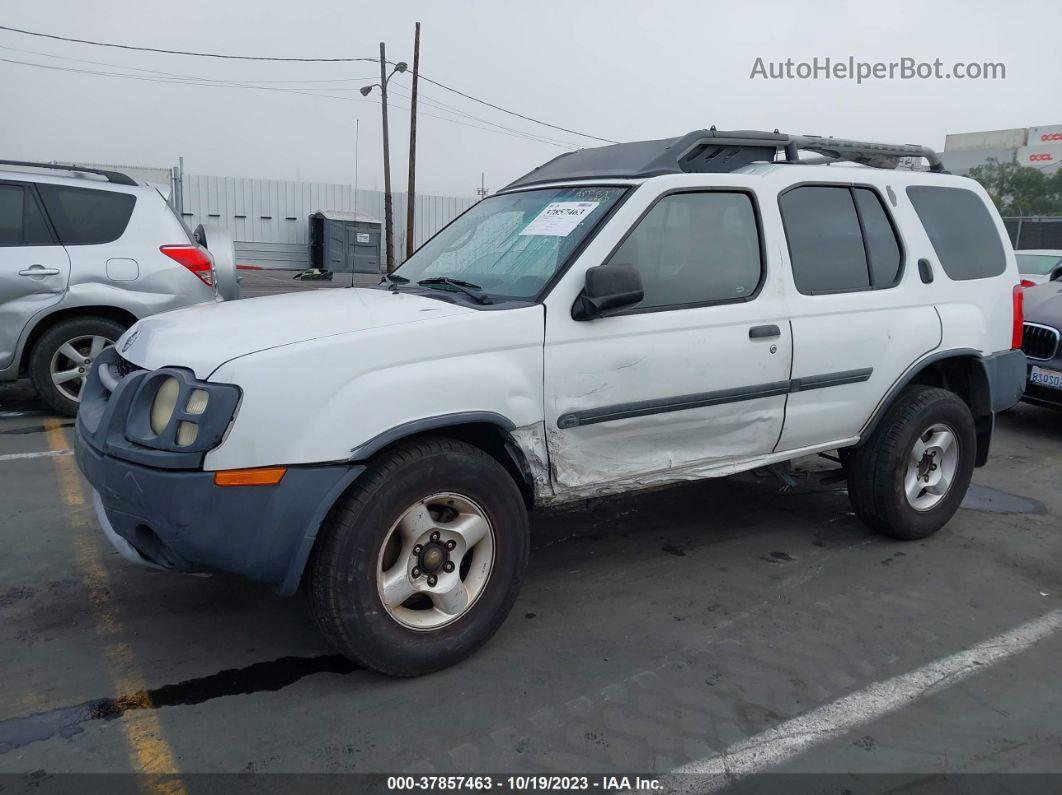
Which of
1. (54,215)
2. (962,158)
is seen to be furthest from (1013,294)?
(962,158)

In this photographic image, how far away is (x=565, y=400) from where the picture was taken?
10.8ft

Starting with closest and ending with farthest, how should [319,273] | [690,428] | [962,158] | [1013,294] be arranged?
[690,428] < [1013,294] < [319,273] < [962,158]

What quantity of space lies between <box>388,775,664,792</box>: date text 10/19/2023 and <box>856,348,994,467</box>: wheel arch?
250 centimetres

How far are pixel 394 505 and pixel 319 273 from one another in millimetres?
28193

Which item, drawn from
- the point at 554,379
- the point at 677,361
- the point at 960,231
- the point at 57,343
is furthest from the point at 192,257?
the point at 960,231

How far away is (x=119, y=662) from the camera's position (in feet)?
10.3

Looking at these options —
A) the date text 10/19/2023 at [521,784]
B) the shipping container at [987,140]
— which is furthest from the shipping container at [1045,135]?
the date text 10/19/2023 at [521,784]

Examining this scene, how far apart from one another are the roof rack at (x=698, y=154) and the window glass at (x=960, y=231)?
1.12 feet

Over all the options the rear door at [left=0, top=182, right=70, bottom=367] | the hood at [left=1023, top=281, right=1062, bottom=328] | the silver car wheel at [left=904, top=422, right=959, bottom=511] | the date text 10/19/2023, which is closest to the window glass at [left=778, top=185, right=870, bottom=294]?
the silver car wheel at [left=904, top=422, right=959, bottom=511]

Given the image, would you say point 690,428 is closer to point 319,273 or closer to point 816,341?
point 816,341

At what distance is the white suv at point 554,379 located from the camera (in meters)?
2.76

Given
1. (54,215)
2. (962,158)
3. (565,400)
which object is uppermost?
(962,158)

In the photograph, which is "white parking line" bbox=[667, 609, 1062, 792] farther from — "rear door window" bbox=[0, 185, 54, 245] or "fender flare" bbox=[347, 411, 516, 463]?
"rear door window" bbox=[0, 185, 54, 245]

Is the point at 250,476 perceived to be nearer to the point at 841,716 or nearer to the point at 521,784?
the point at 521,784
